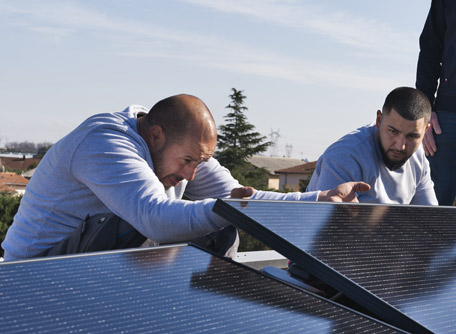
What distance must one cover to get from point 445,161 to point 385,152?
81 cm

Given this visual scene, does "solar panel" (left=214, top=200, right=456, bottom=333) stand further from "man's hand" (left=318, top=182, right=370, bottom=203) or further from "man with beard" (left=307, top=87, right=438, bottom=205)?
"man with beard" (left=307, top=87, right=438, bottom=205)

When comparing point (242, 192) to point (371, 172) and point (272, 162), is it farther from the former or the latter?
point (272, 162)

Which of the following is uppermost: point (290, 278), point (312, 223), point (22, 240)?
point (312, 223)

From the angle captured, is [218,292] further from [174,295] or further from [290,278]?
[290,278]

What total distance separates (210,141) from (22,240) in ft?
3.46

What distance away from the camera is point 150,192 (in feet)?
8.58

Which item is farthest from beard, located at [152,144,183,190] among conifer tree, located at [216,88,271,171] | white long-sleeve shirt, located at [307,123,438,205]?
conifer tree, located at [216,88,271,171]

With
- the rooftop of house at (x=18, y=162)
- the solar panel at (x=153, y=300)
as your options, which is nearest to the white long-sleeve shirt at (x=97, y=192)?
the solar panel at (x=153, y=300)

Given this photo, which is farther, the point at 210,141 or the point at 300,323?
the point at 210,141

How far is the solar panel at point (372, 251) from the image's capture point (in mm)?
1740

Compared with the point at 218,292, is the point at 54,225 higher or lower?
lower

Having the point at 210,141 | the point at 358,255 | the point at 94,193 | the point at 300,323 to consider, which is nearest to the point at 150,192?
the point at 94,193

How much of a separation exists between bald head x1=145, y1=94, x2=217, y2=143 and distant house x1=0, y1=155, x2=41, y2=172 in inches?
4994

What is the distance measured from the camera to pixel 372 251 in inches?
83.3
